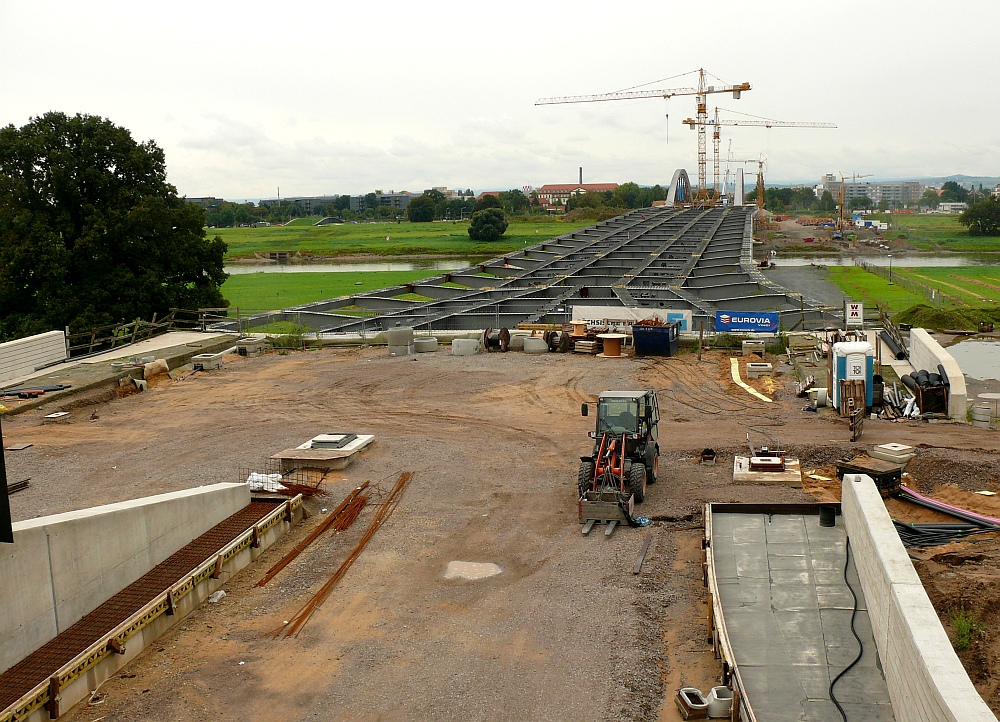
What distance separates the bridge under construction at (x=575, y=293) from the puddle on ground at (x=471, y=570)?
79.2 feet

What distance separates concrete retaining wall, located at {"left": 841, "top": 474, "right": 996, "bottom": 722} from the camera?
730cm

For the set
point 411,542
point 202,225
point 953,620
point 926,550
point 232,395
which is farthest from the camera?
point 202,225

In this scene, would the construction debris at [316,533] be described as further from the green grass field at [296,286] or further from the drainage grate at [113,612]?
the green grass field at [296,286]

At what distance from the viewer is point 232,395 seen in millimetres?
30938

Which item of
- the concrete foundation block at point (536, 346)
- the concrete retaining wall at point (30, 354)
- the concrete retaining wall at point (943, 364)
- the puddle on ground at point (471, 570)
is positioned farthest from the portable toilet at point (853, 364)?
the concrete retaining wall at point (30, 354)

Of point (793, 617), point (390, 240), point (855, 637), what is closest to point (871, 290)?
point (793, 617)

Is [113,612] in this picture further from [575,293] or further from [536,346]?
[575,293]

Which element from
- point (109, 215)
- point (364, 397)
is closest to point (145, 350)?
point (109, 215)

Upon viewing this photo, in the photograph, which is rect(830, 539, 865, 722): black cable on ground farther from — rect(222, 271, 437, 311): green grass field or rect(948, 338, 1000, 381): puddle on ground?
rect(222, 271, 437, 311): green grass field

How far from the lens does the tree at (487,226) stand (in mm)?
137875

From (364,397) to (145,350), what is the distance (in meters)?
12.9

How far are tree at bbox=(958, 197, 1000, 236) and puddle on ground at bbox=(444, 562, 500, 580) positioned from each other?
139 m

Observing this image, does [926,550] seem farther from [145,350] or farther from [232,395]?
[145,350]

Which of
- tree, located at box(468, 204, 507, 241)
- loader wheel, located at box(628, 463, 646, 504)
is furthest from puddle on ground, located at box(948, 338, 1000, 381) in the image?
tree, located at box(468, 204, 507, 241)
